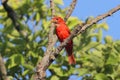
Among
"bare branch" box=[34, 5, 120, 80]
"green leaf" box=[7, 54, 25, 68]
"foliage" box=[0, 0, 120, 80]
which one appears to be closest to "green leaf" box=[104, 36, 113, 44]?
"foliage" box=[0, 0, 120, 80]

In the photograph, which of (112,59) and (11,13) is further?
(11,13)

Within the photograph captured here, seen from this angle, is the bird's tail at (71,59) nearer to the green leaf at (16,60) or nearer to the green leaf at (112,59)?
the green leaf at (112,59)

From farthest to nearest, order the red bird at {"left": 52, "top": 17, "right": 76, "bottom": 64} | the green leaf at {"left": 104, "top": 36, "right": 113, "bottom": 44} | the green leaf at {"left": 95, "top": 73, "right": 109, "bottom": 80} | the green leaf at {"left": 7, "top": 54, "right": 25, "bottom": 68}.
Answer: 1. the red bird at {"left": 52, "top": 17, "right": 76, "bottom": 64}
2. the green leaf at {"left": 104, "top": 36, "right": 113, "bottom": 44}
3. the green leaf at {"left": 7, "top": 54, "right": 25, "bottom": 68}
4. the green leaf at {"left": 95, "top": 73, "right": 109, "bottom": 80}

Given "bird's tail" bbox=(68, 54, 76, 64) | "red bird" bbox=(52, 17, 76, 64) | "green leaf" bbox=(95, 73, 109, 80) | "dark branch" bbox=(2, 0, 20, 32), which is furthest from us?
"dark branch" bbox=(2, 0, 20, 32)

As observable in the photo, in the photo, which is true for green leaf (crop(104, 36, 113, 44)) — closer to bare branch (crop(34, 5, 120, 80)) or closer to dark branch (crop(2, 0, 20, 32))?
dark branch (crop(2, 0, 20, 32))

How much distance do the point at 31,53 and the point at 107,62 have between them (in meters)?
0.98

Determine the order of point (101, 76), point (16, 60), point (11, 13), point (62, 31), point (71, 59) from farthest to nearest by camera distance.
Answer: point (11, 13) → point (62, 31) → point (71, 59) → point (16, 60) → point (101, 76)

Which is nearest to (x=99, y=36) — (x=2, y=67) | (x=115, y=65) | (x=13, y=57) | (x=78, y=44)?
(x=78, y=44)

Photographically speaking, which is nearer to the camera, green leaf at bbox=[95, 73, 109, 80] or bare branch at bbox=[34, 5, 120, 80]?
bare branch at bbox=[34, 5, 120, 80]

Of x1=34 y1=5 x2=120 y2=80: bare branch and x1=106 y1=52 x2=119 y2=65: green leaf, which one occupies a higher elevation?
x1=106 y1=52 x2=119 y2=65: green leaf

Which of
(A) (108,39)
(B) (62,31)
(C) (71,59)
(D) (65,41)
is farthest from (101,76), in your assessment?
(D) (65,41)

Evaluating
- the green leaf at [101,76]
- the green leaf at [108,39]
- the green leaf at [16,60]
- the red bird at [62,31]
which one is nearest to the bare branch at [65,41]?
the green leaf at [101,76]

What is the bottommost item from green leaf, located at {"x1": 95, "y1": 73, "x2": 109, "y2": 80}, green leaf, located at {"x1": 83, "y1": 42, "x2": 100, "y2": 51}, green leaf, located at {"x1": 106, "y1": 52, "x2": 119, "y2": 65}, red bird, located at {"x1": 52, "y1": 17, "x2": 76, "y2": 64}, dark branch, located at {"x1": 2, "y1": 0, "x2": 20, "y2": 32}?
green leaf, located at {"x1": 95, "y1": 73, "x2": 109, "y2": 80}

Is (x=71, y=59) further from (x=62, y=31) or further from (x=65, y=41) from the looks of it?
(x=65, y=41)
